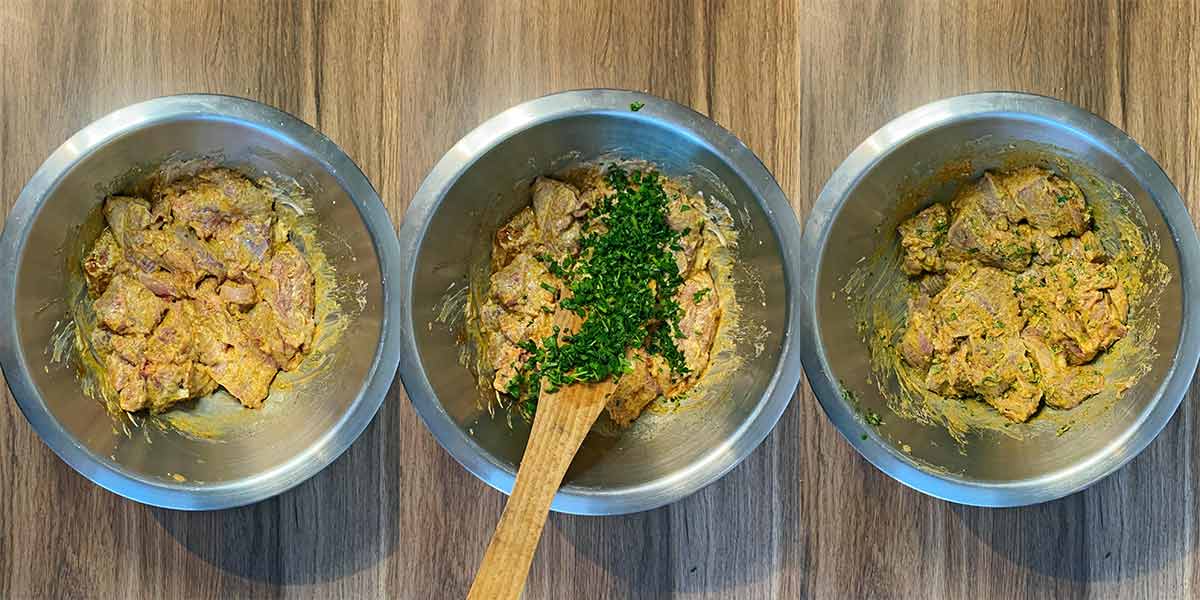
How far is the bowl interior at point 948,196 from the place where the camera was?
180cm

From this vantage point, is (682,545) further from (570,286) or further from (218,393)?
(218,393)

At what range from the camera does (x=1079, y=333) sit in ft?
6.30

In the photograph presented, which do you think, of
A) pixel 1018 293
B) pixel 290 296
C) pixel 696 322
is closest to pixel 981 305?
pixel 1018 293

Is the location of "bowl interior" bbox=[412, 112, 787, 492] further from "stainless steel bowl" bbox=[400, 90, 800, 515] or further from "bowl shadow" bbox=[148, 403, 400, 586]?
"bowl shadow" bbox=[148, 403, 400, 586]

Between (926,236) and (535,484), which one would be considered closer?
(535,484)

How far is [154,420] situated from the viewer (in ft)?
6.34

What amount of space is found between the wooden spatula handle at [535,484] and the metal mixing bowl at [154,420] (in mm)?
321

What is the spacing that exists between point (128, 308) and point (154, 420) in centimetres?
24

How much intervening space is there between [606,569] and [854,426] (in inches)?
24.5

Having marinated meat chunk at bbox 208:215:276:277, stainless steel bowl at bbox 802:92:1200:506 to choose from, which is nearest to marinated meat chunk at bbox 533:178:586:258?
stainless steel bowl at bbox 802:92:1200:506

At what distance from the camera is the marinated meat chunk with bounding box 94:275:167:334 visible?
6.24 ft

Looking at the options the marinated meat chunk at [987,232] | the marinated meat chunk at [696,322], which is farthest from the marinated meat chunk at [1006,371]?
the marinated meat chunk at [696,322]

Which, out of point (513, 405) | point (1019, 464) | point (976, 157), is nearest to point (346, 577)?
point (513, 405)

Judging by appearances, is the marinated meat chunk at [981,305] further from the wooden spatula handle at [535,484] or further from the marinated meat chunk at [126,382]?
the marinated meat chunk at [126,382]
